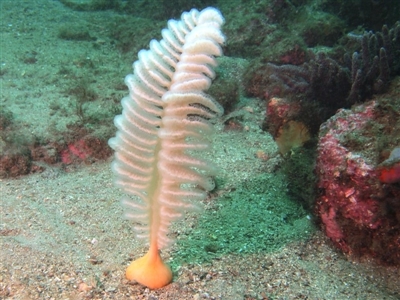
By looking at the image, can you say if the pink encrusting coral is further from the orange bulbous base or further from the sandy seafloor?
the orange bulbous base

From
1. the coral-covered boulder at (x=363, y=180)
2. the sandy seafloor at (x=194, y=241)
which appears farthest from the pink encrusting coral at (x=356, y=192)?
the sandy seafloor at (x=194, y=241)

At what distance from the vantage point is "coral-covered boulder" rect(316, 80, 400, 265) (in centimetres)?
297

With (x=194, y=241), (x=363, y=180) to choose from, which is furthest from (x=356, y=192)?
(x=194, y=241)

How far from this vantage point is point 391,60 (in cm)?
A: 420

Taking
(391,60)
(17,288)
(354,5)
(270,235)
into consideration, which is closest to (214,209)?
(270,235)

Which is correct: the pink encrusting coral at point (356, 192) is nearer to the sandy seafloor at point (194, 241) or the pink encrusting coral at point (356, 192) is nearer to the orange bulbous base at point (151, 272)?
the sandy seafloor at point (194, 241)

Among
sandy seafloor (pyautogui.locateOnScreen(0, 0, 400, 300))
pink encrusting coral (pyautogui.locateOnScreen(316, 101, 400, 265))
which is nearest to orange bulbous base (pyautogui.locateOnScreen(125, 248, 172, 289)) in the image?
sandy seafloor (pyautogui.locateOnScreen(0, 0, 400, 300))

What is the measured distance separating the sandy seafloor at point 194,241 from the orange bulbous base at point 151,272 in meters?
0.06

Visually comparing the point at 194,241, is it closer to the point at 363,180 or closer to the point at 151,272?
the point at 151,272

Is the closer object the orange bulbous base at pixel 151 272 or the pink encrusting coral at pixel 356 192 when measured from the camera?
the orange bulbous base at pixel 151 272

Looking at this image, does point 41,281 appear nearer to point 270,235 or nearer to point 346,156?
point 270,235

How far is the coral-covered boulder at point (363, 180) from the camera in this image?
2.97m

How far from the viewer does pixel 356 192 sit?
311 cm

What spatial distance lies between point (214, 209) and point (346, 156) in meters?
1.60
